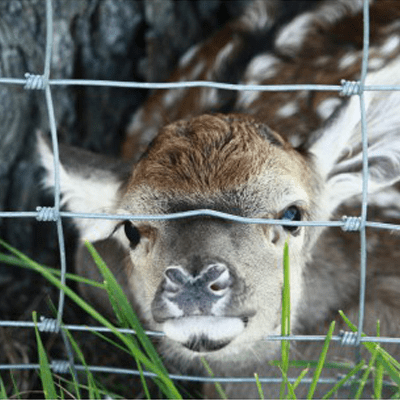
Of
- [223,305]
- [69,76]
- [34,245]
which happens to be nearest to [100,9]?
[69,76]

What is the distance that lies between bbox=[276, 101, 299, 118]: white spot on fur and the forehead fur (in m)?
0.66

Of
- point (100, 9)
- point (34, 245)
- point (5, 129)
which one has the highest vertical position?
point (100, 9)

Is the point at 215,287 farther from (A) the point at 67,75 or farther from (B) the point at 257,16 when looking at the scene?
(B) the point at 257,16

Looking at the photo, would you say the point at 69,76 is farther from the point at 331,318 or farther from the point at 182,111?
the point at 331,318

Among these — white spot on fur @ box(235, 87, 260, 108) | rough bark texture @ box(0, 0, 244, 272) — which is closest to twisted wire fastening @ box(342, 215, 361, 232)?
white spot on fur @ box(235, 87, 260, 108)

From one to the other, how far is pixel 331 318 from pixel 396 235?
1.21ft

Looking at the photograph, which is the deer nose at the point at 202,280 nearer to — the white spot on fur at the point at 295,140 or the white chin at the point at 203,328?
the white chin at the point at 203,328

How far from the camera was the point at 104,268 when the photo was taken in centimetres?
194

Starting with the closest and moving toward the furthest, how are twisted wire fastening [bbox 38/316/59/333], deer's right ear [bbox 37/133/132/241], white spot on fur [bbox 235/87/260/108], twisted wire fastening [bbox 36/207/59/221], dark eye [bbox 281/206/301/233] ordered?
twisted wire fastening [bbox 36/207/59/221], twisted wire fastening [bbox 38/316/59/333], dark eye [bbox 281/206/301/233], deer's right ear [bbox 37/133/132/241], white spot on fur [bbox 235/87/260/108]

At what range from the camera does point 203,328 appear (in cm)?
197

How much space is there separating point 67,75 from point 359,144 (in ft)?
4.18

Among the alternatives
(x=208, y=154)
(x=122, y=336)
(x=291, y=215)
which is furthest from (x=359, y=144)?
(x=122, y=336)

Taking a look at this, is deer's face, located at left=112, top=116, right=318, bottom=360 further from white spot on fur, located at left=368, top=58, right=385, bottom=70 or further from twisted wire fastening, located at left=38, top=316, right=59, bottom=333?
white spot on fur, located at left=368, top=58, right=385, bottom=70

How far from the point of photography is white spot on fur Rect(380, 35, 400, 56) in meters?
3.05
